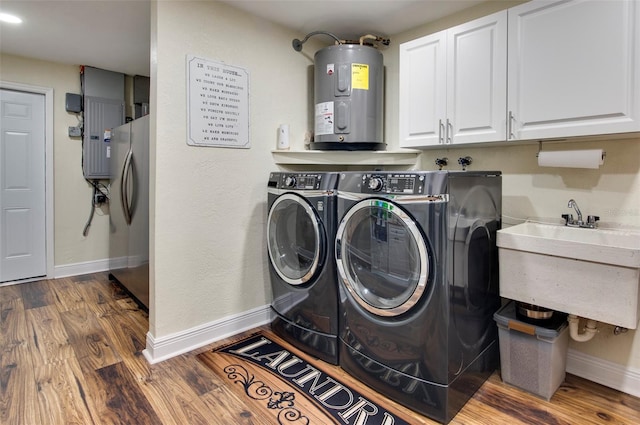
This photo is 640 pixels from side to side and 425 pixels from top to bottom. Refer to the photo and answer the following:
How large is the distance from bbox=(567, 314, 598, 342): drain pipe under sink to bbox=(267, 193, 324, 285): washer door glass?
138 centimetres

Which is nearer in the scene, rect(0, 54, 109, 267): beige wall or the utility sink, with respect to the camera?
the utility sink

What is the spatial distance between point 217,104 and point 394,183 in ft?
4.45

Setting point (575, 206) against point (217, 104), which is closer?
point (575, 206)

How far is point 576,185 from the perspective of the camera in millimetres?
1937

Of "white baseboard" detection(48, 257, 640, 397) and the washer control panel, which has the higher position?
the washer control panel

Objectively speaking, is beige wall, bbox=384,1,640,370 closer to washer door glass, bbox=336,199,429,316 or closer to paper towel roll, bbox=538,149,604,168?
paper towel roll, bbox=538,149,604,168

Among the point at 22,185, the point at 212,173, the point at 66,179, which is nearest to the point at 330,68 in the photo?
the point at 212,173

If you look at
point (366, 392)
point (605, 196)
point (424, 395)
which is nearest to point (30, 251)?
point (366, 392)

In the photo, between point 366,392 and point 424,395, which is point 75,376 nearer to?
point 366,392

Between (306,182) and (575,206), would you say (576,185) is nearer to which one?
(575,206)

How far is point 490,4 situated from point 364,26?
2.87ft

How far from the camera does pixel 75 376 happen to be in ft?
6.33

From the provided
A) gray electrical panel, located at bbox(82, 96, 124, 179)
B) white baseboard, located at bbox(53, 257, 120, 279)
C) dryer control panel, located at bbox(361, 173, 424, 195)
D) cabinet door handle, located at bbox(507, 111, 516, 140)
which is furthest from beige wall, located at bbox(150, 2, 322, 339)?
gray electrical panel, located at bbox(82, 96, 124, 179)

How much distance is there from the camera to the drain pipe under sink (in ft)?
5.78
